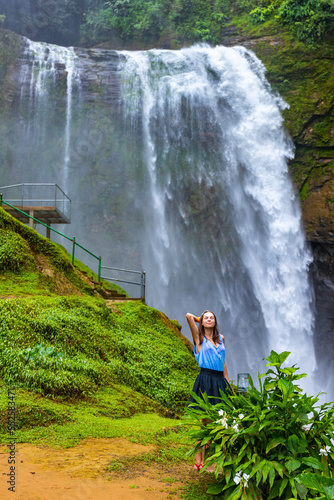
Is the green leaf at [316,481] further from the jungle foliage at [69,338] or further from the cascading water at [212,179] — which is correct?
the cascading water at [212,179]

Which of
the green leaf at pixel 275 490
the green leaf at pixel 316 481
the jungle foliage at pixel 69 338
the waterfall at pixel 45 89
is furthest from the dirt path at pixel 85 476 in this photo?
the waterfall at pixel 45 89

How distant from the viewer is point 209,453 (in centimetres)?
319

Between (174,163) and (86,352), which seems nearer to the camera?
(86,352)

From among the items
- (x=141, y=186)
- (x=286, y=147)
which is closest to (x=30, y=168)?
(x=141, y=186)

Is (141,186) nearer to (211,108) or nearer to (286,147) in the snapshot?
(211,108)

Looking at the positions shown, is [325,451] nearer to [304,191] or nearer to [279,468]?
[279,468]

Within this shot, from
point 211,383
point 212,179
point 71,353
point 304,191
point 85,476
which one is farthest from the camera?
point 212,179

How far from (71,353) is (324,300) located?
17.1 metres

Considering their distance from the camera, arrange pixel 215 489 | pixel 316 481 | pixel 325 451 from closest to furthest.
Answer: pixel 316 481, pixel 325 451, pixel 215 489

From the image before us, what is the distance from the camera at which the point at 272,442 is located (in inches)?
112

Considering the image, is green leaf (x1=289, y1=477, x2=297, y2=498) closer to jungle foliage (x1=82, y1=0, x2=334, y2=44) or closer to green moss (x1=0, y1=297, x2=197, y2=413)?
green moss (x1=0, y1=297, x2=197, y2=413)

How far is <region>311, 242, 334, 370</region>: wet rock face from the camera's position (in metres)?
21.2

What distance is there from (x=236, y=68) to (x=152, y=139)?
5.62 metres

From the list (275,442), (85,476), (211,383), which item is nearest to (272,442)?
(275,442)
